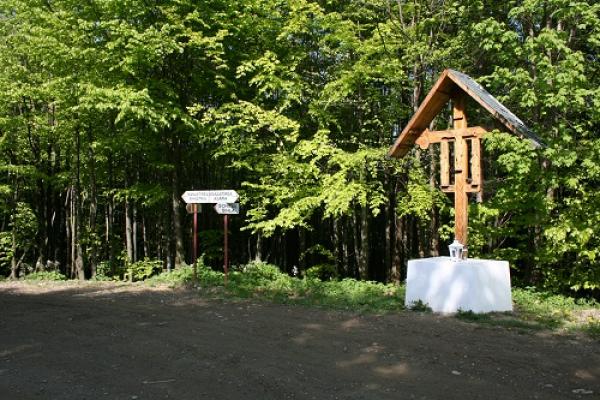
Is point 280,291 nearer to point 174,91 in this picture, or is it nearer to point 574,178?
point 574,178

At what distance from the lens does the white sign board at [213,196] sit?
455 inches

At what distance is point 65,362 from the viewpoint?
5.55m

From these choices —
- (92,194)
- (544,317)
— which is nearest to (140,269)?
(92,194)

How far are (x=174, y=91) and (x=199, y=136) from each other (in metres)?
1.56

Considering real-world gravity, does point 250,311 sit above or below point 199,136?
below

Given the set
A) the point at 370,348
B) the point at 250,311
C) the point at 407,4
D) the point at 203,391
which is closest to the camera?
the point at 203,391

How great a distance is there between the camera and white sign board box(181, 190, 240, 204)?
37.9 ft

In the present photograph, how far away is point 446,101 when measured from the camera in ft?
30.6

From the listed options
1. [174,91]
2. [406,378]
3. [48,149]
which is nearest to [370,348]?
[406,378]

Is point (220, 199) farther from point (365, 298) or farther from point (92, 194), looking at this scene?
point (92, 194)

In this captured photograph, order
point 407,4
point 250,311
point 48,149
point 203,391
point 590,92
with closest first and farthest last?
point 203,391 < point 250,311 < point 590,92 < point 407,4 < point 48,149

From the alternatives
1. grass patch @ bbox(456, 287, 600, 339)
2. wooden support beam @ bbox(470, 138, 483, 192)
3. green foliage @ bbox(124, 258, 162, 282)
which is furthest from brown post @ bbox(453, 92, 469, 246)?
green foliage @ bbox(124, 258, 162, 282)

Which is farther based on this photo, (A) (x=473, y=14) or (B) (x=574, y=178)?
(A) (x=473, y=14)

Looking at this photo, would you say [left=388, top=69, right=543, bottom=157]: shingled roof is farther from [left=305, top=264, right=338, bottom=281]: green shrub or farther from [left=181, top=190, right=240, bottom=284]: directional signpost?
[left=305, top=264, right=338, bottom=281]: green shrub
